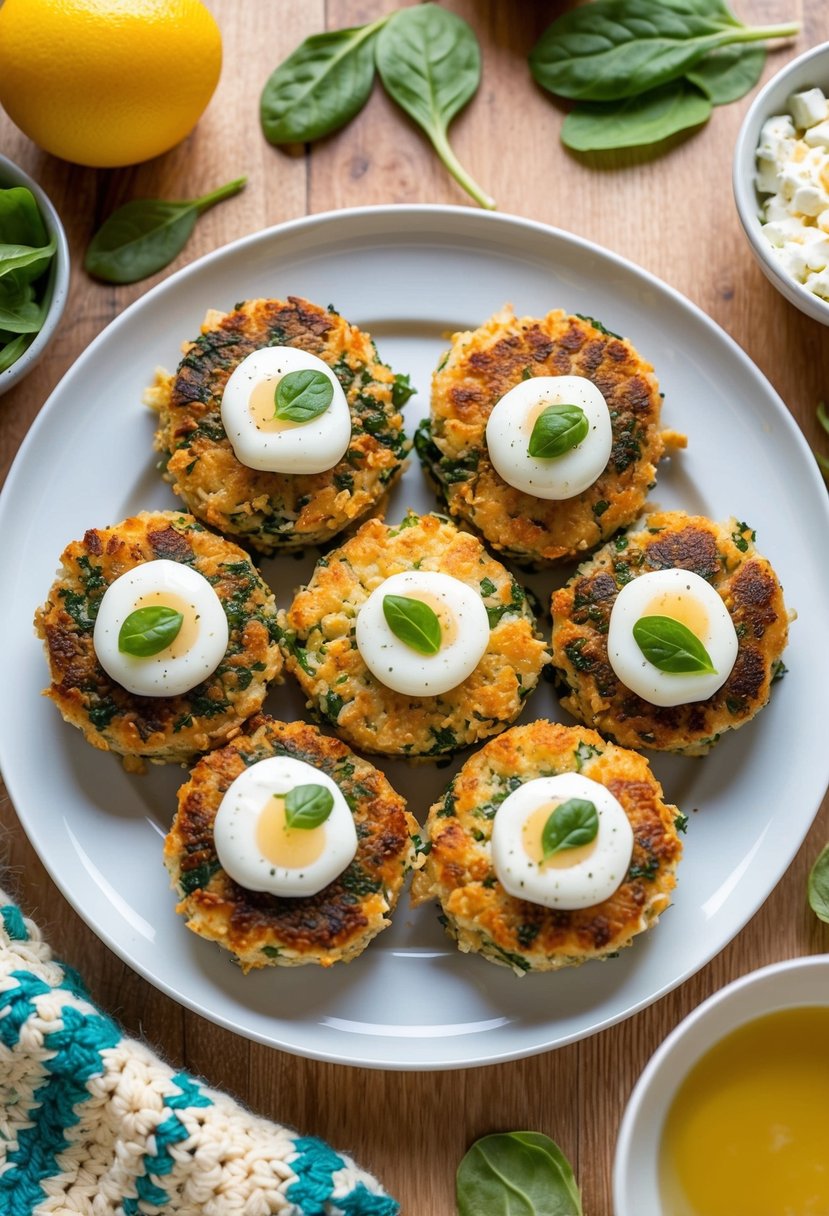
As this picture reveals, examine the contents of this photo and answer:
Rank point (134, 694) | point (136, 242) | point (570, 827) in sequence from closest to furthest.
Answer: point (570, 827), point (134, 694), point (136, 242)

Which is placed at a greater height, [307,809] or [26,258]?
[26,258]

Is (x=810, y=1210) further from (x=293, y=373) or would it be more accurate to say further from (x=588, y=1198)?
(x=293, y=373)

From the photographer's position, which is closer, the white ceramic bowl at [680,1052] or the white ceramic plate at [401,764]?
the white ceramic bowl at [680,1052]

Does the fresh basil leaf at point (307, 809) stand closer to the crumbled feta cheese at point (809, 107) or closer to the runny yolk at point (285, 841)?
the runny yolk at point (285, 841)

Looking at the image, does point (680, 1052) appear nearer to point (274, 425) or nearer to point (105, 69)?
point (274, 425)

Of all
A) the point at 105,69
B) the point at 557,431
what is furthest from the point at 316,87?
the point at 557,431

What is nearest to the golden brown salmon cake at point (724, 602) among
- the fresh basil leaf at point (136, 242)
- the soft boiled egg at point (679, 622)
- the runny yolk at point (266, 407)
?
the soft boiled egg at point (679, 622)

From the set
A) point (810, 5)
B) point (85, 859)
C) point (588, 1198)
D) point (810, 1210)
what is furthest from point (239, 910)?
point (810, 5)

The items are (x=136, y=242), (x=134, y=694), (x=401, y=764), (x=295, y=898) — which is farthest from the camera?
(x=136, y=242)
